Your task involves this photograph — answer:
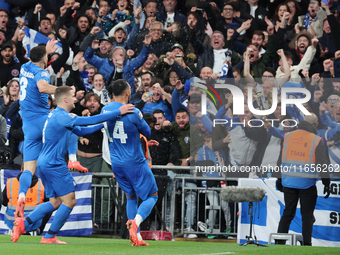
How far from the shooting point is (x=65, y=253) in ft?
18.0

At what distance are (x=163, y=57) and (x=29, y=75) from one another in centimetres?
560

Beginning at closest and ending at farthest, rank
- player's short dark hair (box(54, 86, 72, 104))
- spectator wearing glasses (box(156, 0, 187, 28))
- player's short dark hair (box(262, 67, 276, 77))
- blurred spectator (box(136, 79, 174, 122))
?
player's short dark hair (box(54, 86, 72, 104)) < player's short dark hair (box(262, 67, 276, 77)) < blurred spectator (box(136, 79, 174, 122)) < spectator wearing glasses (box(156, 0, 187, 28))

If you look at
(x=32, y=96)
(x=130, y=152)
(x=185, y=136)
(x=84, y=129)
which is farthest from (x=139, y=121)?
(x=185, y=136)

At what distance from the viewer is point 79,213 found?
1027 centimetres

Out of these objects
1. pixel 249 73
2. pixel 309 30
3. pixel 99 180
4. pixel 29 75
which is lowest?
pixel 99 180

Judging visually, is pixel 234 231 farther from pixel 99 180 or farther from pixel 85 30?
pixel 85 30

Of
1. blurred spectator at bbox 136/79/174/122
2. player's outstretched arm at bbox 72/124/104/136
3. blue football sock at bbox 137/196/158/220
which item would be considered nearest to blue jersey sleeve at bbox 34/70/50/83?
player's outstretched arm at bbox 72/124/104/136

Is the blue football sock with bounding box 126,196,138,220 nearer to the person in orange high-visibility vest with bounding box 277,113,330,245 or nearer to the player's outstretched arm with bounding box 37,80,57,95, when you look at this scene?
the player's outstretched arm with bounding box 37,80,57,95

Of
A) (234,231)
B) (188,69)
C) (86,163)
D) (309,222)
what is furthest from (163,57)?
(309,222)

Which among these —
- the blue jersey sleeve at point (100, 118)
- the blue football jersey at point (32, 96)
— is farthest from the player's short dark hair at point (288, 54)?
the blue jersey sleeve at point (100, 118)

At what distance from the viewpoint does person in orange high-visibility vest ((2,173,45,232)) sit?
9.60 metres

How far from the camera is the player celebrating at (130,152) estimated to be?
6.56 metres

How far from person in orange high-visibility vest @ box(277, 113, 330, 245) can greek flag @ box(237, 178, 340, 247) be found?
0.60m

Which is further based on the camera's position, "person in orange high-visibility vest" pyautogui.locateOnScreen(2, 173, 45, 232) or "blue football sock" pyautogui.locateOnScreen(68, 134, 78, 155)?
"person in orange high-visibility vest" pyautogui.locateOnScreen(2, 173, 45, 232)
